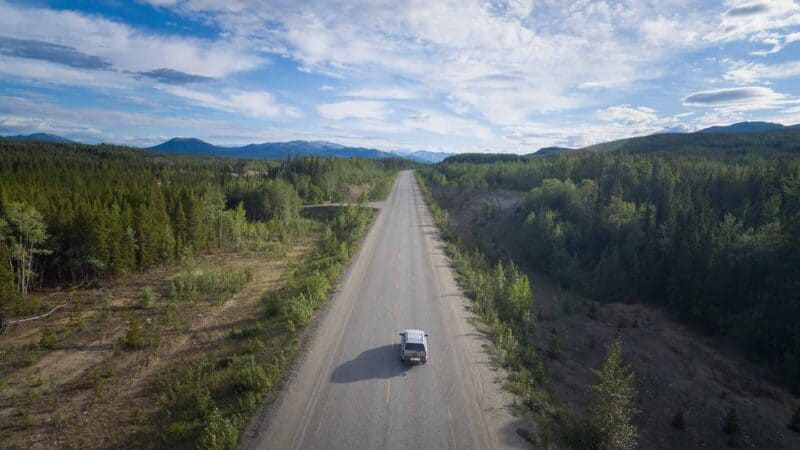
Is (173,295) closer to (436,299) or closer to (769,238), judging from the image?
(436,299)

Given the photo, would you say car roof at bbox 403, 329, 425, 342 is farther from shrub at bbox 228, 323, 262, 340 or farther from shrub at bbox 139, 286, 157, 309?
shrub at bbox 139, 286, 157, 309

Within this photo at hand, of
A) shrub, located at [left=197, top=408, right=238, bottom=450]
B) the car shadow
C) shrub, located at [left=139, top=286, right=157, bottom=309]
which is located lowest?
shrub, located at [left=139, top=286, right=157, bottom=309]

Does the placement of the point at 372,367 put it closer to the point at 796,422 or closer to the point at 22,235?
the point at 796,422

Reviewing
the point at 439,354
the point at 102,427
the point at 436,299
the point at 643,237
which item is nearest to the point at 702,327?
the point at 643,237

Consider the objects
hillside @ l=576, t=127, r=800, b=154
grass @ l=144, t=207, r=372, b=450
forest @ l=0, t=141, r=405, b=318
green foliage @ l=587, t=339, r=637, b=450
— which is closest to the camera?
green foliage @ l=587, t=339, r=637, b=450

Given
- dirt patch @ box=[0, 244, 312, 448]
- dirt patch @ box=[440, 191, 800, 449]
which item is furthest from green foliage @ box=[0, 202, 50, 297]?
dirt patch @ box=[440, 191, 800, 449]

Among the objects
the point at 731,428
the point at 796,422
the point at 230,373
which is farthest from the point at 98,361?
the point at 796,422
